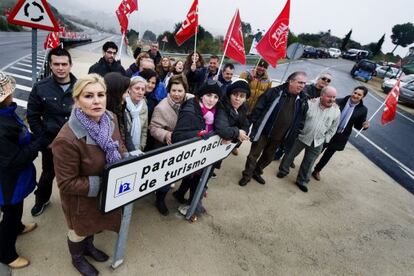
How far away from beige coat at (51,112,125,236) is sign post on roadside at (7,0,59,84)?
188cm

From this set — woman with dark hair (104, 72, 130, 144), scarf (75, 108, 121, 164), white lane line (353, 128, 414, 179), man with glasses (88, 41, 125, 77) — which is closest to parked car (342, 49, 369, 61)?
white lane line (353, 128, 414, 179)

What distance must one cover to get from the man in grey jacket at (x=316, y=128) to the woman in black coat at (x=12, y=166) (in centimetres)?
403

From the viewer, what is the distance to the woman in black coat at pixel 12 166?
1893mm

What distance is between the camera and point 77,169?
182 cm

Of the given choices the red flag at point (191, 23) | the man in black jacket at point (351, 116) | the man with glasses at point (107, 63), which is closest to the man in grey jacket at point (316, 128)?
the man in black jacket at point (351, 116)

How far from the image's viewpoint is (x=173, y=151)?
2.10 metres

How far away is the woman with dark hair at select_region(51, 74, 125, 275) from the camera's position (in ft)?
5.82

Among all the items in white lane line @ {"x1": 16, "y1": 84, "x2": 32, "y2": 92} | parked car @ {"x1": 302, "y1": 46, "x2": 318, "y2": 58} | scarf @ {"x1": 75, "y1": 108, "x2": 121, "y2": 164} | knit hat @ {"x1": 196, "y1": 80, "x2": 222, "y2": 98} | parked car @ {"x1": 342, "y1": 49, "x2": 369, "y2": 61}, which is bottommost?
white lane line @ {"x1": 16, "y1": 84, "x2": 32, "y2": 92}

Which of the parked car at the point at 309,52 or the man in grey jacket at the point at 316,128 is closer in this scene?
the man in grey jacket at the point at 316,128

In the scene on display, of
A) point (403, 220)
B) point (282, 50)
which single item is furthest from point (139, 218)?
point (403, 220)

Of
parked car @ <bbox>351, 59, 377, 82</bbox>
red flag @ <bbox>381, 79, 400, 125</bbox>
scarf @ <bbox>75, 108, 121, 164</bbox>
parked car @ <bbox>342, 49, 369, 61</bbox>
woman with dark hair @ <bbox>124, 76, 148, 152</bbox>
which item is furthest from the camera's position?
parked car @ <bbox>342, 49, 369, 61</bbox>

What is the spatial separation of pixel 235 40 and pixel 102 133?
367cm

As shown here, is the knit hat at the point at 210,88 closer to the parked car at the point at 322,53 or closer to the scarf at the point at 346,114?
the scarf at the point at 346,114

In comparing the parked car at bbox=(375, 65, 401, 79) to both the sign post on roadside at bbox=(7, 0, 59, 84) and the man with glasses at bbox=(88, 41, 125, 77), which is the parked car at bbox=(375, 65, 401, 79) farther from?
the sign post on roadside at bbox=(7, 0, 59, 84)
